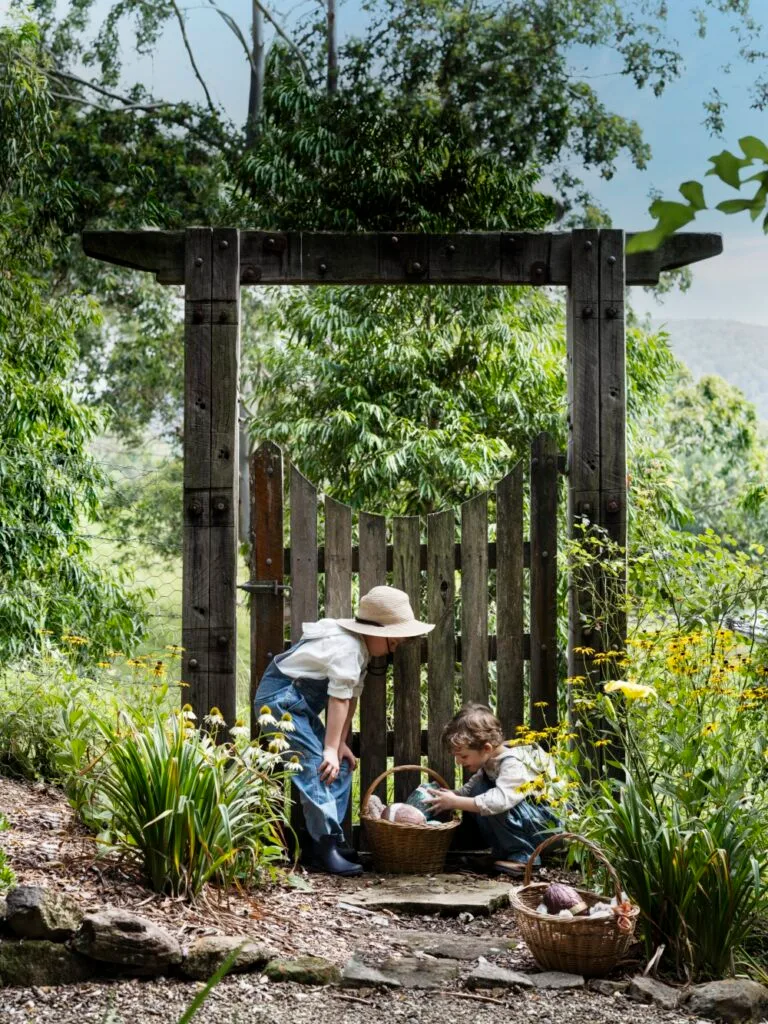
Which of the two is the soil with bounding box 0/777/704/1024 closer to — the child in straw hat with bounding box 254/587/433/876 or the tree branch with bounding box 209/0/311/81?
the child in straw hat with bounding box 254/587/433/876

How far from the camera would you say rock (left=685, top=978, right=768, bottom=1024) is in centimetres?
252

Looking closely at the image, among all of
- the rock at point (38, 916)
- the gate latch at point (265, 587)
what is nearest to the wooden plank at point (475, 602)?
the gate latch at point (265, 587)

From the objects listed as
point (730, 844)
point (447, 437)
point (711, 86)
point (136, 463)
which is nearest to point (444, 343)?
point (447, 437)

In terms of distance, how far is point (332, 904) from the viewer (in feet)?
11.4

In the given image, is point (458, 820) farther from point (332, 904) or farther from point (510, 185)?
point (510, 185)

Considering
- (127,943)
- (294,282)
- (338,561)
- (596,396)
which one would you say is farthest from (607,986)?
(294,282)

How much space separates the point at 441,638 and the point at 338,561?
51 centimetres

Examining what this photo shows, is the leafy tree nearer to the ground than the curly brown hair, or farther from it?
farther from it

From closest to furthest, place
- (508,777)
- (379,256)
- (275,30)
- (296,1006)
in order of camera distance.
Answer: (296,1006) → (508,777) → (379,256) → (275,30)

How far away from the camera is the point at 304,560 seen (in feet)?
13.8

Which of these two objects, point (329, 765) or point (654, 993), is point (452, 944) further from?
point (329, 765)

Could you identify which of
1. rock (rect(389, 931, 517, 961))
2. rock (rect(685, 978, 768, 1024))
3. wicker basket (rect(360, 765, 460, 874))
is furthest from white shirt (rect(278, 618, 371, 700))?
rock (rect(685, 978, 768, 1024))

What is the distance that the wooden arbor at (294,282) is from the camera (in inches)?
161

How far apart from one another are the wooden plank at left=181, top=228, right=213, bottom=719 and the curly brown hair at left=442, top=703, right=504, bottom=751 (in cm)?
93
